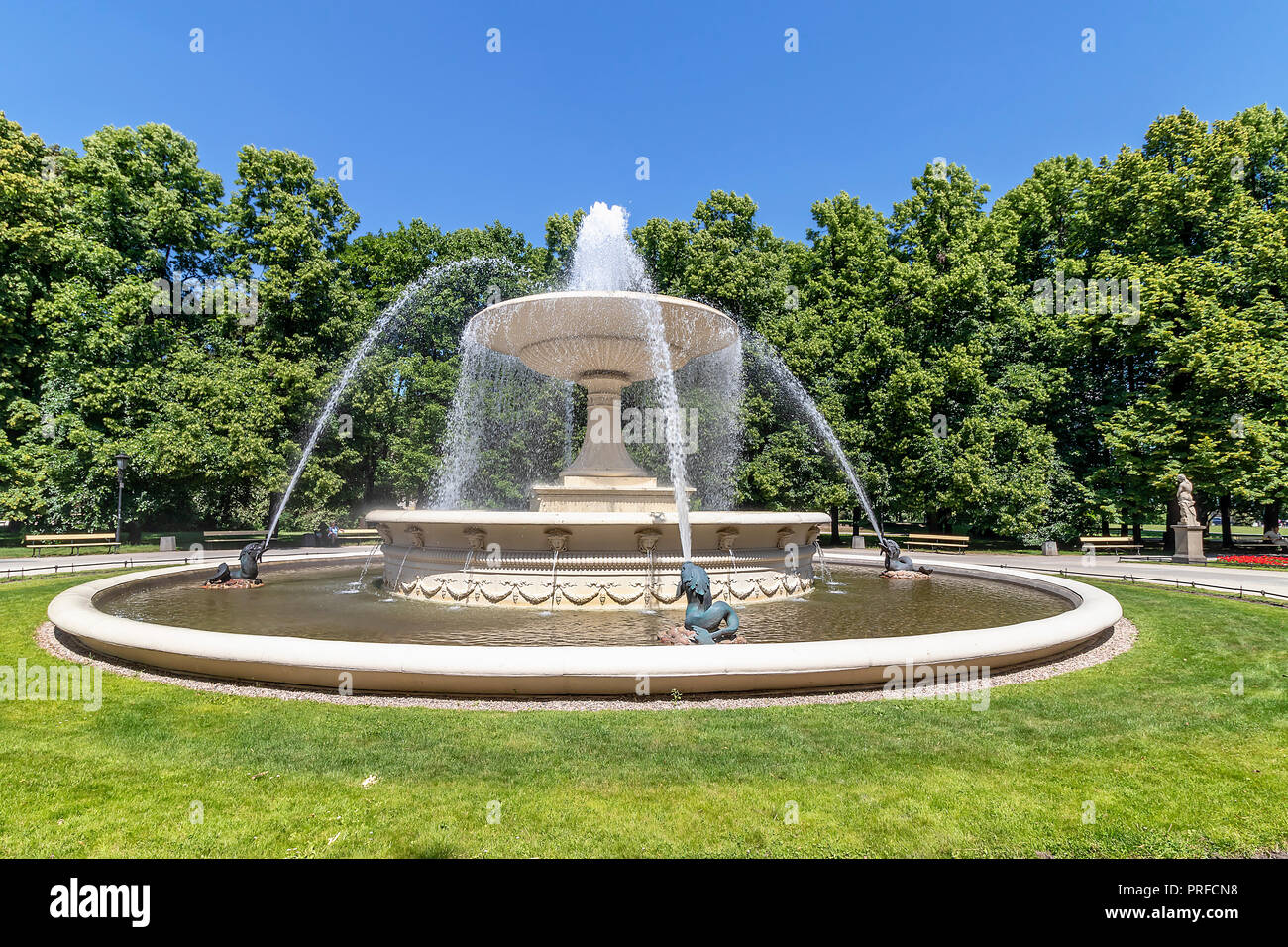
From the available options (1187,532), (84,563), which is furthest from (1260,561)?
(84,563)

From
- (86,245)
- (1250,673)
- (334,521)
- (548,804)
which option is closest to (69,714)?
(548,804)

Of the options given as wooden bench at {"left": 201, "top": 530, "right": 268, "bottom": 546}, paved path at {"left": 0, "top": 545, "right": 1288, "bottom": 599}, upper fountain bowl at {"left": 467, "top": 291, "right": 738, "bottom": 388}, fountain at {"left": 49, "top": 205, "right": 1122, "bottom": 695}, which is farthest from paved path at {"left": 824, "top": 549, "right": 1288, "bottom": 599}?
wooden bench at {"left": 201, "top": 530, "right": 268, "bottom": 546}

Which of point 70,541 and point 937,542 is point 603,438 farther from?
point 70,541

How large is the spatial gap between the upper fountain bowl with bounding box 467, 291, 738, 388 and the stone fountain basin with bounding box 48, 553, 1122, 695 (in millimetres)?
8007

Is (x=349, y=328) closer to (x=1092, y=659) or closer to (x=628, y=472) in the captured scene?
(x=628, y=472)

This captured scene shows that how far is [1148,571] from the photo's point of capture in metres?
18.2

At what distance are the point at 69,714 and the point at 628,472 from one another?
9.93 m

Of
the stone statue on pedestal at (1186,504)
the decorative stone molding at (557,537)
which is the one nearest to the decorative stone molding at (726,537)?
the decorative stone molding at (557,537)

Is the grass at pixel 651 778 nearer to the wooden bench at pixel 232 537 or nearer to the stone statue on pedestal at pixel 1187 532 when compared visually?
the stone statue on pedestal at pixel 1187 532

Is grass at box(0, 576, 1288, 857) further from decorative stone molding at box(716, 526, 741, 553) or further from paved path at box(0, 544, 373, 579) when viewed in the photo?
paved path at box(0, 544, 373, 579)

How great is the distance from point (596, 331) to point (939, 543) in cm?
1967

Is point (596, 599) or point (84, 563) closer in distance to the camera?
point (596, 599)

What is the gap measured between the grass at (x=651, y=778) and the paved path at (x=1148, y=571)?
425 inches

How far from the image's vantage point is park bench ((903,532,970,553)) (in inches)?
1053
